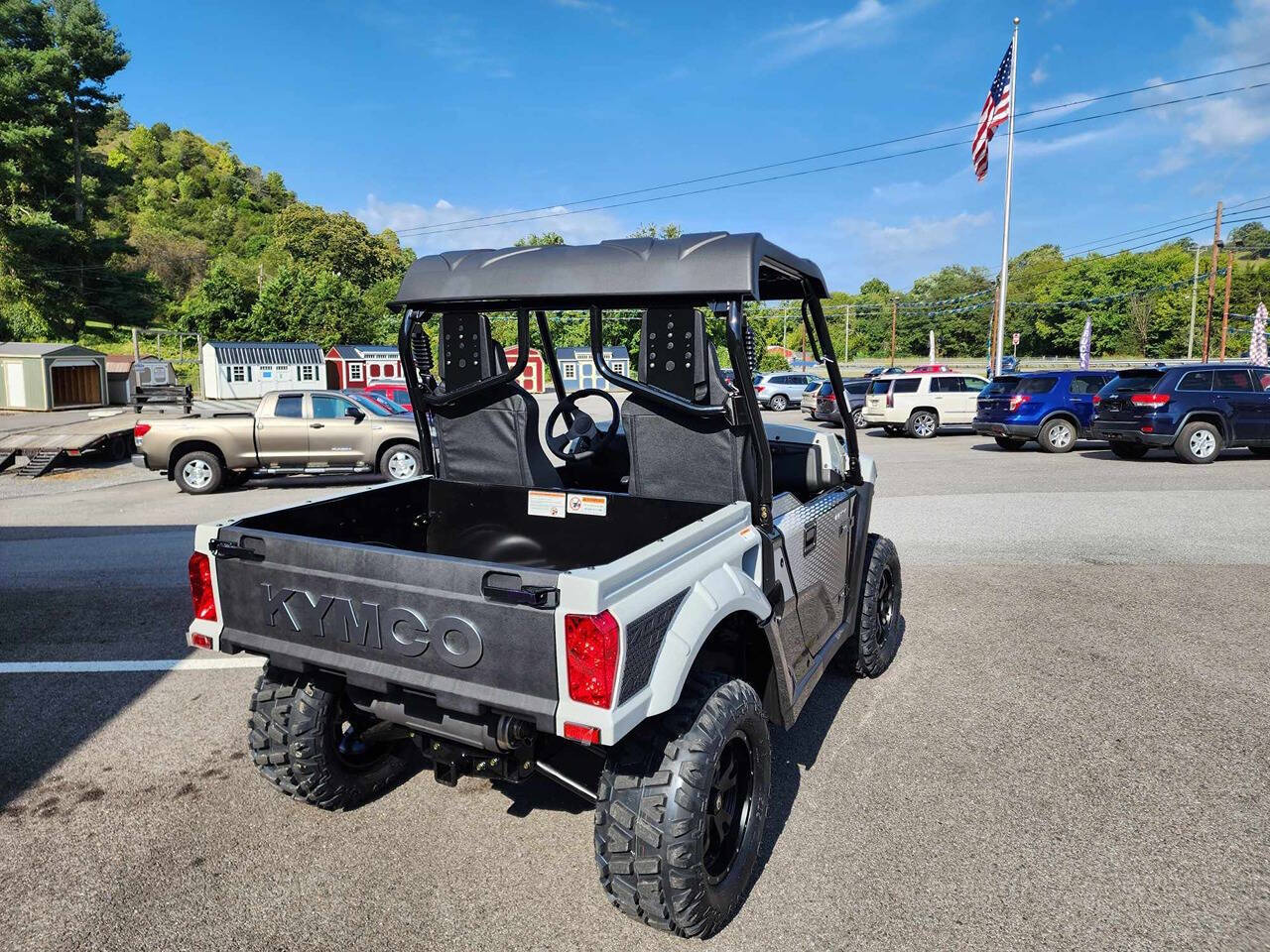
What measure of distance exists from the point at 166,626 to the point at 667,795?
498 centimetres

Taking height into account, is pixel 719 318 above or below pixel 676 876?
above

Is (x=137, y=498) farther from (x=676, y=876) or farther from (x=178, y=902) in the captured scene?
(x=676, y=876)

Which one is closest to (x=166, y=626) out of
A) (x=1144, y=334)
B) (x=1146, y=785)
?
(x=1146, y=785)

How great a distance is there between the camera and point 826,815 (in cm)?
345

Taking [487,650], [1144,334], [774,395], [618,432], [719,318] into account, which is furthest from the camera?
[1144,334]

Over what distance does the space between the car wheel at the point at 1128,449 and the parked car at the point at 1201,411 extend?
Result: 97 cm

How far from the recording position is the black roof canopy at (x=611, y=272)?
293 cm

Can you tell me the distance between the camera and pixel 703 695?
2.72 meters

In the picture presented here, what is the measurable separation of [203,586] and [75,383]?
35144 mm

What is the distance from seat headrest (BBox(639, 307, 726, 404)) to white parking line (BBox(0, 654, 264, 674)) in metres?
3.53

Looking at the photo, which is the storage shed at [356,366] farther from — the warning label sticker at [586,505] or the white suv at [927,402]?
the warning label sticker at [586,505]

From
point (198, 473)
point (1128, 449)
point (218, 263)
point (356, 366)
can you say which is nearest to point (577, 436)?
point (198, 473)

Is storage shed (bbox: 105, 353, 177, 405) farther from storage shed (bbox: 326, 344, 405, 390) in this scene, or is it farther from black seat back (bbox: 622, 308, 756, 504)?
black seat back (bbox: 622, 308, 756, 504)

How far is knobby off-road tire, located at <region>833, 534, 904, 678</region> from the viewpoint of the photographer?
4691 millimetres
